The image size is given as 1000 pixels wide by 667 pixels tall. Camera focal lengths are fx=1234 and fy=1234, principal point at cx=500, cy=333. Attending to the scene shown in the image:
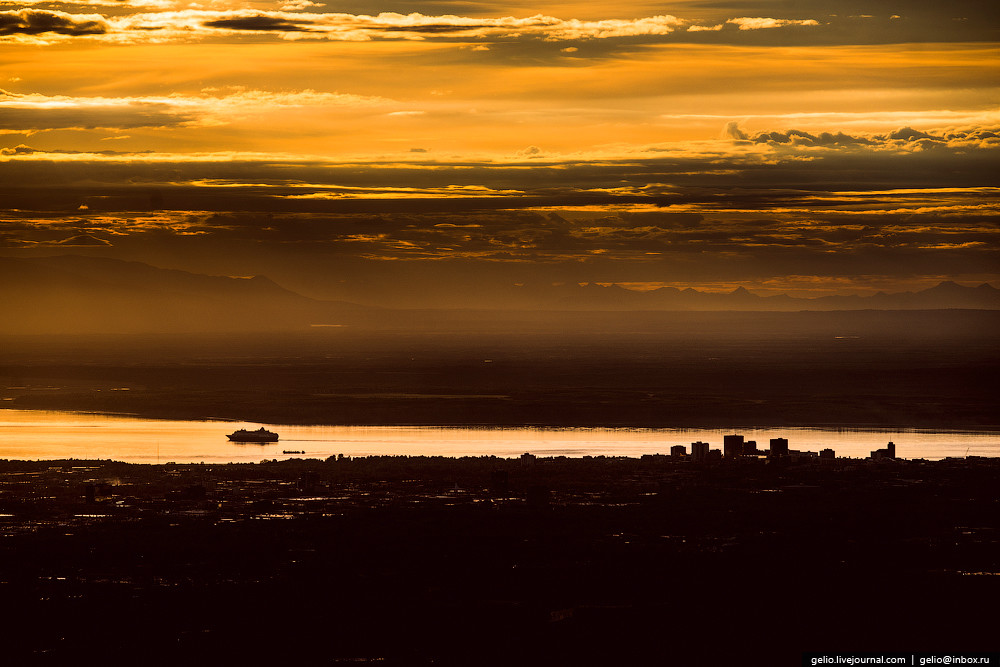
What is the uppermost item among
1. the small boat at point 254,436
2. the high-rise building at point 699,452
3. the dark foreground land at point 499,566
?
the small boat at point 254,436

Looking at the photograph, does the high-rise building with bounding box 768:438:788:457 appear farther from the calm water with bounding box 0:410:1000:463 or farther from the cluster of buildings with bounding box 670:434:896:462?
the calm water with bounding box 0:410:1000:463

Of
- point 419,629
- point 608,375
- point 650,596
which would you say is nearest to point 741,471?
point 650,596

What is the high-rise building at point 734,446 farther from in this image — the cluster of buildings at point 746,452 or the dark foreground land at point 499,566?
the dark foreground land at point 499,566

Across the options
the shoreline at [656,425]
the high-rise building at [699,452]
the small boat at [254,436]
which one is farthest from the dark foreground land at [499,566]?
the shoreline at [656,425]

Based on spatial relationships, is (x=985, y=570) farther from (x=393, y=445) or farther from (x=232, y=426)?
(x=232, y=426)

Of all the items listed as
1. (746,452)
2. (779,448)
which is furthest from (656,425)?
(779,448)

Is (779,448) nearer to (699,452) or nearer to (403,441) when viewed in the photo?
(699,452)
